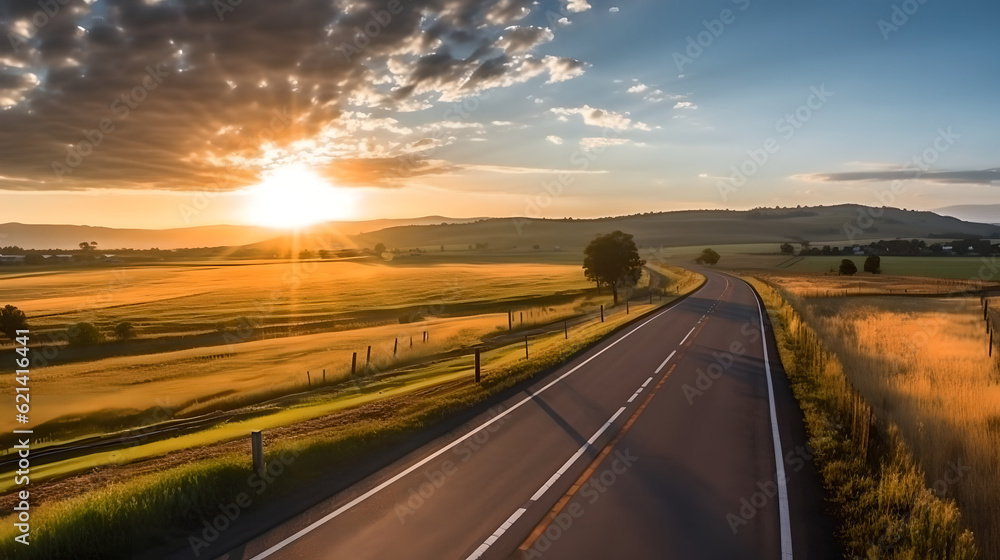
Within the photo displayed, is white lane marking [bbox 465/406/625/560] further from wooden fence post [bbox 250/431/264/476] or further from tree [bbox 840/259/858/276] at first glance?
tree [bbox 840/259/858/276]

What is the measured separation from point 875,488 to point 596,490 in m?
4.74

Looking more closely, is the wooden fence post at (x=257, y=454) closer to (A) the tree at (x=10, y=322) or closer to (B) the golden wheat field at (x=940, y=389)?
(B) the golden wheat field at (x=940, y=389)

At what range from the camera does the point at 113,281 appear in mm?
95938

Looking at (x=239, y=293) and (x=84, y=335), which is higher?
(x=239, y=293)

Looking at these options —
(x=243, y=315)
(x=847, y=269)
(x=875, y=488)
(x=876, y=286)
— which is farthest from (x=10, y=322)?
(x=847, y=269)

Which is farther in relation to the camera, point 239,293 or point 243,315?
point 239,293

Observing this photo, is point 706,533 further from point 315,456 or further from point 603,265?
point 603,265

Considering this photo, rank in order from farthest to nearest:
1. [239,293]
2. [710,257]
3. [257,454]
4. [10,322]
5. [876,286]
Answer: [710,257] < [239,293] < [876,286] < [10,322] < [257,454]

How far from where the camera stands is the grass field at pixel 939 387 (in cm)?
1119

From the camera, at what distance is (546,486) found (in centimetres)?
1082

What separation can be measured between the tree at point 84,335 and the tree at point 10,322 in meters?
4.82

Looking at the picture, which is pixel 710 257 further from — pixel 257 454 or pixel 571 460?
pixel 257 454

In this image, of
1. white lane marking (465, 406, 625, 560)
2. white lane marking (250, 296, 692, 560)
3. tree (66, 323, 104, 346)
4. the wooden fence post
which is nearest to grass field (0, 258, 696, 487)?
white lane marking (250, 296, 692, 560)

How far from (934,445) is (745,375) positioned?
7.80 meters
